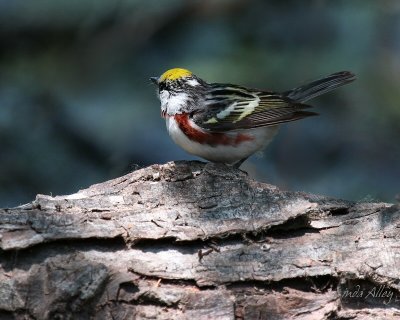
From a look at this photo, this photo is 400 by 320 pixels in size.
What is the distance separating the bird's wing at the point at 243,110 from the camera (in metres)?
6.01

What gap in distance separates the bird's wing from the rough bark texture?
3.88 feet

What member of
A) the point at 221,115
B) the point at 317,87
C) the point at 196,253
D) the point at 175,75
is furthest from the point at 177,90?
the point at 196,253

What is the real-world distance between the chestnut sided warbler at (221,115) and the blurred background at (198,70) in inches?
89.5

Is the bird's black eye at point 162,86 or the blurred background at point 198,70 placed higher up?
the blurred background at point 198,70

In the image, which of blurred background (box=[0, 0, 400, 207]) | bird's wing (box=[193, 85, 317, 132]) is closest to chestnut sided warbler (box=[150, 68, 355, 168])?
bird's wing (box=[193, 85, 317, 132])

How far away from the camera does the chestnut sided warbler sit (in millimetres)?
5938

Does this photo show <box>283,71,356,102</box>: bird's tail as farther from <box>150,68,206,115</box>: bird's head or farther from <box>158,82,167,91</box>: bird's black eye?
<box>158,82,167,91</box>: bird's black eye

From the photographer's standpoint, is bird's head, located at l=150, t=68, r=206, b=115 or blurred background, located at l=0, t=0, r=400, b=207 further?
blurred background, located at l=0, t=0, r=400, b=207

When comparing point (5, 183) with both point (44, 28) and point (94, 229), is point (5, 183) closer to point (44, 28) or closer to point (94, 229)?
point (44, 28)

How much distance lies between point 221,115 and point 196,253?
187cm

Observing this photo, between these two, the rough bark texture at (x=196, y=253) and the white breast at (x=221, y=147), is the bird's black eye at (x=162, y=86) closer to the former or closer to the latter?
the white breast at (x=221, y=147)

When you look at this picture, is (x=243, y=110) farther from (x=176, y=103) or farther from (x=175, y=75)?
(x=175, y=75)

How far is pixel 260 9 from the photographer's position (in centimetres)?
983

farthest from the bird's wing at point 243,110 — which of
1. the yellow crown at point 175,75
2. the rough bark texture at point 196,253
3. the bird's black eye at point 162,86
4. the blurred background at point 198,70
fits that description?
the blurred background at point 198,70
